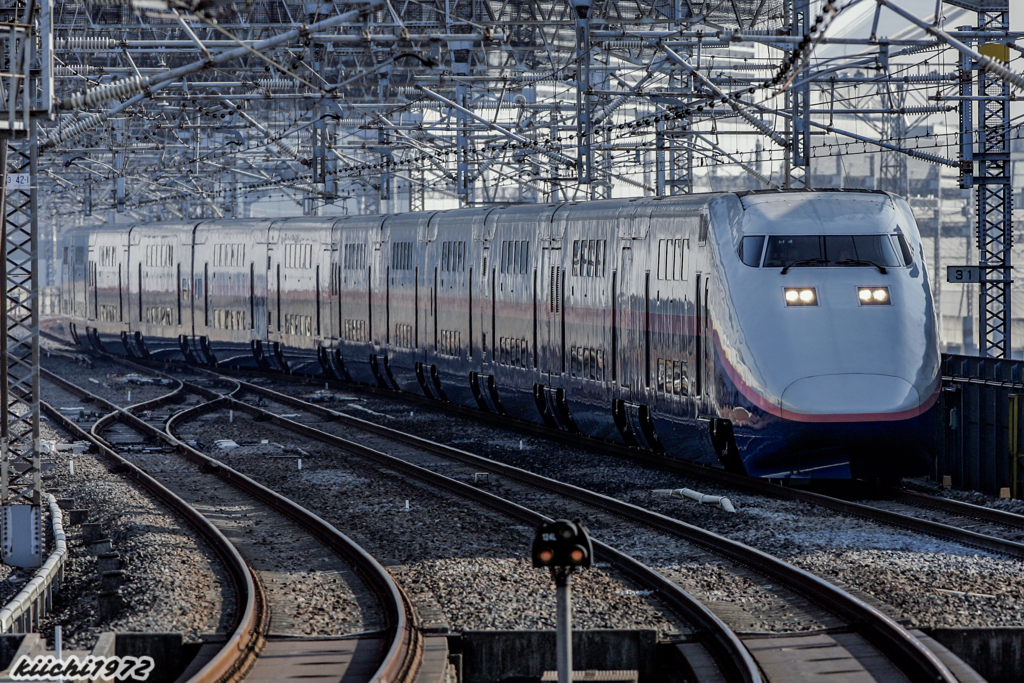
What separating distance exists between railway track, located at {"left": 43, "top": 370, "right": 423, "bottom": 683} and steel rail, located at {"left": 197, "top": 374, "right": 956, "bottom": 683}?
2.55 m

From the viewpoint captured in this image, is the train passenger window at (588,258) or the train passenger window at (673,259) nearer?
the train passenger window at (673,259)

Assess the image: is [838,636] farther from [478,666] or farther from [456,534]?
[456,534]

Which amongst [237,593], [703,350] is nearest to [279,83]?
[703,350]

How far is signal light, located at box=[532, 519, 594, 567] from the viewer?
778 cm

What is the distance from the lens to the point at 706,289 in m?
17.5

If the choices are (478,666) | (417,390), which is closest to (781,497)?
(478,666)

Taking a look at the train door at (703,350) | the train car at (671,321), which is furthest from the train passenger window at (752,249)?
the train door at (703,350)

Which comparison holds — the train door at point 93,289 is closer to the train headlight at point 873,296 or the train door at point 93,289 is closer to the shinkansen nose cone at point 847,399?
the train headlight at point 873,296

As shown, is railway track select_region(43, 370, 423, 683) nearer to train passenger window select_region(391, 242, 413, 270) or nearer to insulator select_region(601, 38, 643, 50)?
train passenger window select_region(391, 242, 413, 270)

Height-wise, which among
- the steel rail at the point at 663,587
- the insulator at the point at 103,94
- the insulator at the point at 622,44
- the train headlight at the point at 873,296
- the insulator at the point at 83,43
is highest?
the insulator at the point at 622,44

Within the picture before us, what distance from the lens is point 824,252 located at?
16.9 metres

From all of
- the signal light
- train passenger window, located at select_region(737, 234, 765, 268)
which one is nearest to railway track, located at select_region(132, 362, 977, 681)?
the signal light

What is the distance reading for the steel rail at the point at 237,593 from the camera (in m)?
9.89

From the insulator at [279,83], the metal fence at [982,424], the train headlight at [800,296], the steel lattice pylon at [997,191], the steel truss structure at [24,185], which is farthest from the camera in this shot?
the insulator at [279,83]
